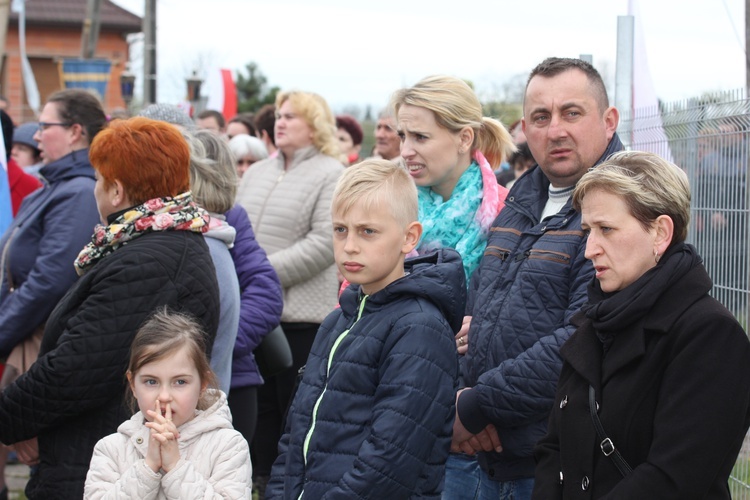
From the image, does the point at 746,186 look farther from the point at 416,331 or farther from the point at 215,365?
the point at 215,365

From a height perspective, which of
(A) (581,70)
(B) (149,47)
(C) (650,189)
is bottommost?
(C) (650,189)

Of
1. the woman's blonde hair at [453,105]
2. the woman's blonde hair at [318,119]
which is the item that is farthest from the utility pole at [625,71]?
the woman's blonde hair at [318,119]

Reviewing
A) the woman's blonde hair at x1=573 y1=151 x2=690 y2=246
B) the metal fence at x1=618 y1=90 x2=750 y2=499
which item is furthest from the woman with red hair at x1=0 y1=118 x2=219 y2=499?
the metal fence at x1=618 y1=90 x2=750 y2=499

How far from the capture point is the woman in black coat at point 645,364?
250 cm

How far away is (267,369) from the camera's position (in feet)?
17.4

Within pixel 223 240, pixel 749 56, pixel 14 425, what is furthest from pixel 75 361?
pixel 749 56

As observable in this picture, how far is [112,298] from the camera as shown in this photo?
3633 millimetres

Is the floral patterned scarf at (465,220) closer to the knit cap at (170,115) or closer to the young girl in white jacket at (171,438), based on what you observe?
the young girl in white jacket at (171,438)

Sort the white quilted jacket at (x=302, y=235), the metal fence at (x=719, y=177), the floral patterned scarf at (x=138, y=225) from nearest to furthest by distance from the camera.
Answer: the floral patterned scarf at (x=138, y=225), the metal fence at (x=719, y=177), the white quilted jacket at (x=302, y=235)

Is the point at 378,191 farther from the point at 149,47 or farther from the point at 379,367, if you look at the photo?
the point at 149,47

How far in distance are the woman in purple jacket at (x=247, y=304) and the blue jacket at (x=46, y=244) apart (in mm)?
685

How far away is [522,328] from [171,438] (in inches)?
47.7

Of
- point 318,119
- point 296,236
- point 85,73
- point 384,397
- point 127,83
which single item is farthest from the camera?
point 127,83

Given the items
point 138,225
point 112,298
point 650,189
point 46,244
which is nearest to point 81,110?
point 46,244
